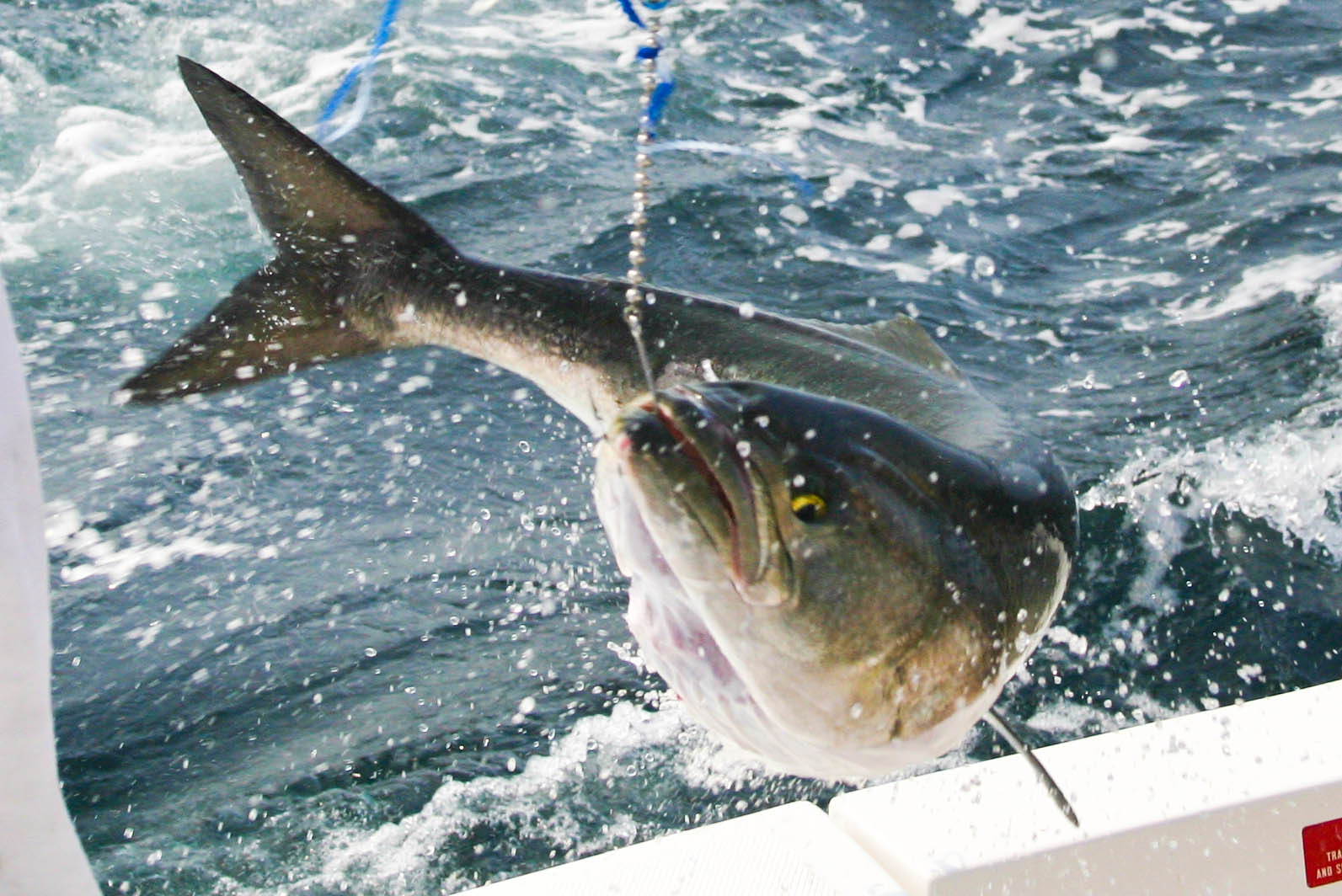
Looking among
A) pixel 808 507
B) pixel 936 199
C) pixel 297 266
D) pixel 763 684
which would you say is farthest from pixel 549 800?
pixel 936 199

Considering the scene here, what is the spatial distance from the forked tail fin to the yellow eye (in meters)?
1.48

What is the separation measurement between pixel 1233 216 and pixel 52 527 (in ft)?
19.0

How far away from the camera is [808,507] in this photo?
137cm

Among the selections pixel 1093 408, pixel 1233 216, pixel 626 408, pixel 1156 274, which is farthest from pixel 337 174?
pixel 1233 216

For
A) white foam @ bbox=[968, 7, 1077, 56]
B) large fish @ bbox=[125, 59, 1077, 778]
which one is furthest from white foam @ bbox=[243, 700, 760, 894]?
white foam @ bbox=[968, 7, 1077, 56]

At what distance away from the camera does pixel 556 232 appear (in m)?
6.69

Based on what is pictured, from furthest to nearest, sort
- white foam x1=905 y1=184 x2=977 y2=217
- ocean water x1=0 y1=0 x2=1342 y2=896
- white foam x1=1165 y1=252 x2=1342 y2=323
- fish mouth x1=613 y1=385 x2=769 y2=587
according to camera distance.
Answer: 1. white foam x1=905 y1=184 x2=977 y2=217
2. white foam x1=1165 y1=252 x2=1342 y2=323
3. ocean water x1=0 y1=0 x2=1342 y2=896
4. fish mouth x1=613 y1=385 x2=769 y2=587

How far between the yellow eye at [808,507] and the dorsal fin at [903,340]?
115 cm

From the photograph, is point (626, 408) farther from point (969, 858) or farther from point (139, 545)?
point (139, 545)

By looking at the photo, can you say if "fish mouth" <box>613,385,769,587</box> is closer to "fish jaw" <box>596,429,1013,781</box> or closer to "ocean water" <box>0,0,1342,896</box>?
"fish jaw" <box>596,429,1013,781</box>

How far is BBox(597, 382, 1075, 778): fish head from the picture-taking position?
4.35 feet

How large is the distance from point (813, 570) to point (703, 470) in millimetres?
163

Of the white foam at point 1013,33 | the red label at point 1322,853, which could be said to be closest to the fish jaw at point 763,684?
the red label at point 1322,853

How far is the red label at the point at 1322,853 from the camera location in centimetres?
274
